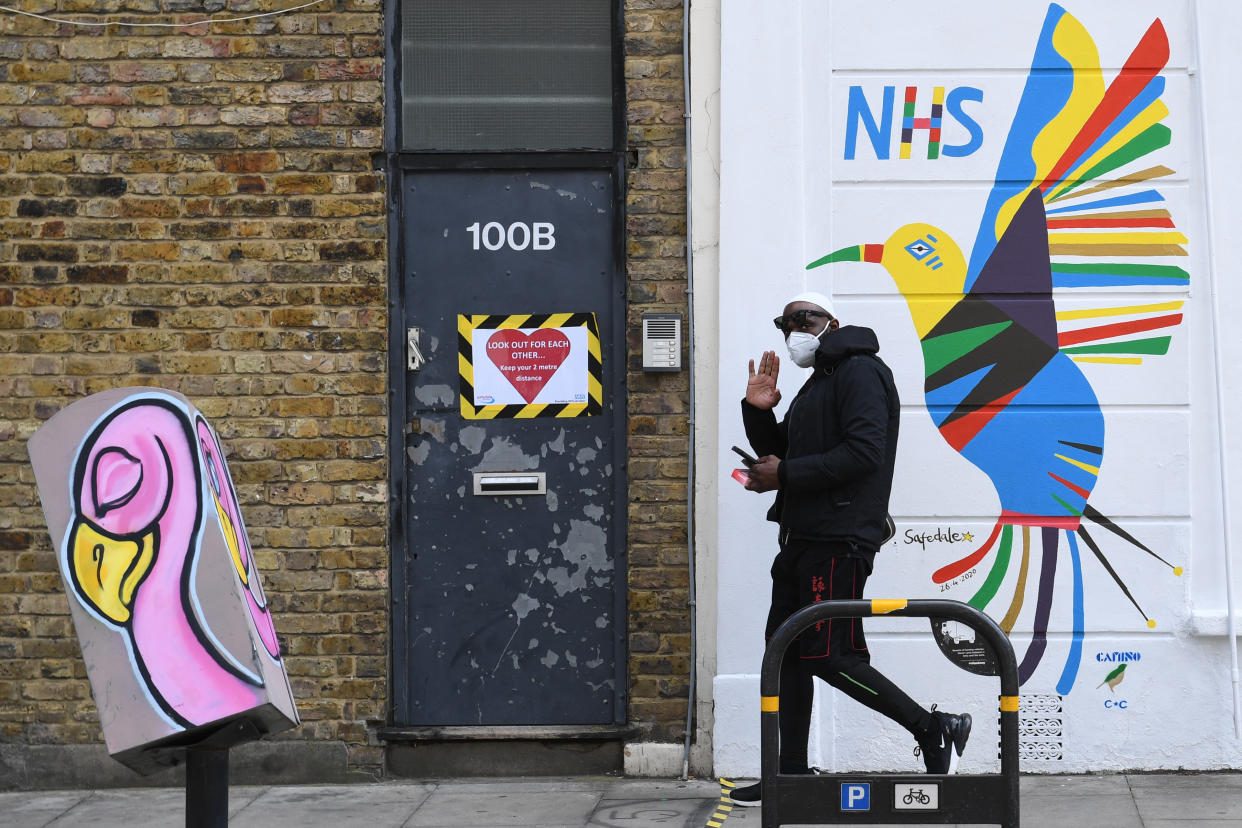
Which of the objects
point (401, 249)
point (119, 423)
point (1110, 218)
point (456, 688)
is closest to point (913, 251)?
point (1110, 218)

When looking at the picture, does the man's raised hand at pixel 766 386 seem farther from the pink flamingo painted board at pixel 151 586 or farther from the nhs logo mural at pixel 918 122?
the pink flamingo painted board at pixel 151 586

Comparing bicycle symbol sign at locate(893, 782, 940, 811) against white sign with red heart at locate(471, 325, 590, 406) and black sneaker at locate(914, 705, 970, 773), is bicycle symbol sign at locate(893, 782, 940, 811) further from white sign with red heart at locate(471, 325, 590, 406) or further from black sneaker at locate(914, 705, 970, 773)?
white sign with red heart at locate(471, 325, 590, 406)

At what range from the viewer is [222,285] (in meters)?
5.71

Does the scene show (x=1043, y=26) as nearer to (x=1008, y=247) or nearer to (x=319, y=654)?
(x=1008, y=247)

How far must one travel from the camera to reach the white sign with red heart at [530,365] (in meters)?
5.72

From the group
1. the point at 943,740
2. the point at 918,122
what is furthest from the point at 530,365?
the point at 943,740

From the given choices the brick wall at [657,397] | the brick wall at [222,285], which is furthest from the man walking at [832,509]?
the brick wall at [222,285]

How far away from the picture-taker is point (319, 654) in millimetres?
5680

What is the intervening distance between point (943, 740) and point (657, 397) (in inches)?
76.2

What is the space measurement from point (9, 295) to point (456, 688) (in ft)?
8.52

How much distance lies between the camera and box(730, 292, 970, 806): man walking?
14.9 ft

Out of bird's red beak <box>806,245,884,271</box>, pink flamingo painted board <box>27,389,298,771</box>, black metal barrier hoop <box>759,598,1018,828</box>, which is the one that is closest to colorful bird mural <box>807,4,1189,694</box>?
bird's red beak <box>806,245,884,271</box>

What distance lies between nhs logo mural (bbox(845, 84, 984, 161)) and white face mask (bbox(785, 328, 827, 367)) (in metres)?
1.13

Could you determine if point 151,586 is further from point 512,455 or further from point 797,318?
point 512,455
